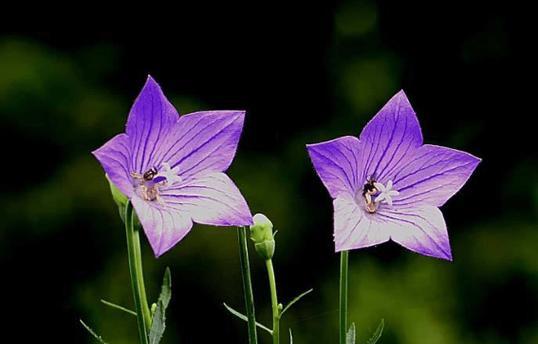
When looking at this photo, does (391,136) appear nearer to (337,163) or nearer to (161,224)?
(337,163)

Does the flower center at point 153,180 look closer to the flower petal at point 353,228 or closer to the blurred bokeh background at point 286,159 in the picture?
the flower petal at point 353,228

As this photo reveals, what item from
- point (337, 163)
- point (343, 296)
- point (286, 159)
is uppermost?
point (337, 163)

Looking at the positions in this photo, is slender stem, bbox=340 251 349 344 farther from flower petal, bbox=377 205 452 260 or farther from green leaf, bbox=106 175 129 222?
green leaf, bbox=106 175 129 222

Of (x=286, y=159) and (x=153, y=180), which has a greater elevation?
(x=153, y=180)

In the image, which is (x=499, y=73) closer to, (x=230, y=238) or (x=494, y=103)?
(x=494, y=103)

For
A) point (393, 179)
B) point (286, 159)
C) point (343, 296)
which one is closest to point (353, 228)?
point (343, 296)

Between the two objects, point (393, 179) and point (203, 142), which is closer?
point (203, 142)
